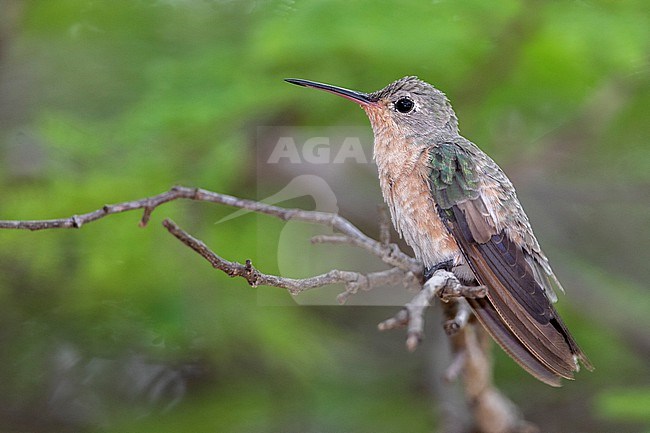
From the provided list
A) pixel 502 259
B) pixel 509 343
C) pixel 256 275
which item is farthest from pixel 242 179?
pixel 256 275

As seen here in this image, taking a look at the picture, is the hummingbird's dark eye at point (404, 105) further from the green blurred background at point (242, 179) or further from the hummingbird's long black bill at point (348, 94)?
the green blurred background at point (242, 179)

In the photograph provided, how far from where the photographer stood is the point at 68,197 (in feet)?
13.6

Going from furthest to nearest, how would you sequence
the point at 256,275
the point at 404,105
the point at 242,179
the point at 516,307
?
the point at 242,179 → the point at 404,105 → the point at 516,307 → the point at 256,275

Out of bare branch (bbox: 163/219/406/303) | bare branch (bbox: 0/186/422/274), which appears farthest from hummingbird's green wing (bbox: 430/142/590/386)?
bare branch (bbox: 163/219/406/303)

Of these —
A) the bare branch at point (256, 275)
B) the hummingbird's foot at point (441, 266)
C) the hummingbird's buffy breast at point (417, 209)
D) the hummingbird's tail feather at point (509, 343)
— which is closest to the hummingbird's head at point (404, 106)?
the hummingbird's buffy breast at point (417, 209)

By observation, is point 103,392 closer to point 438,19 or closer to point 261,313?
point 261,313

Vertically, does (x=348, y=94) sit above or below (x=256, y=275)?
above

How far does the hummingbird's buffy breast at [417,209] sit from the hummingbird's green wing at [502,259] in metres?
0.05

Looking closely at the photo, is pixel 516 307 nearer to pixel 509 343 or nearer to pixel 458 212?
pixel 509 343

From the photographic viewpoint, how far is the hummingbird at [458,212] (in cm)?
282

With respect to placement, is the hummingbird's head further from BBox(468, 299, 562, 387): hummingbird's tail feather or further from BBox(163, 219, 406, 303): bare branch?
BBox(163, 219, 406, 303): bare branch

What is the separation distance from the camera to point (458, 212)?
3.11 meters

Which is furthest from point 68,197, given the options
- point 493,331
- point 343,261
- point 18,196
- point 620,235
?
point 620,235

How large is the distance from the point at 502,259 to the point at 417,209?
0.39 m
